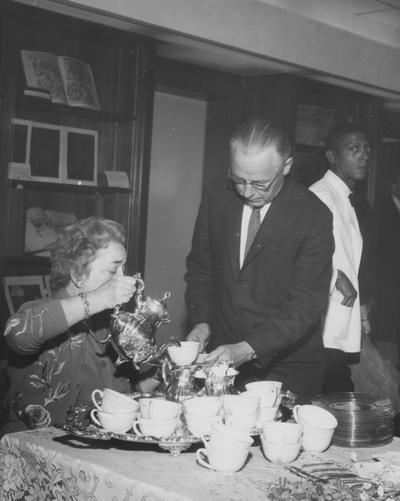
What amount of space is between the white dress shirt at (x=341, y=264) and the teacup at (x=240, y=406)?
1.72 m

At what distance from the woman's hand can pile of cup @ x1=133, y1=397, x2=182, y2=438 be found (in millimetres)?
386

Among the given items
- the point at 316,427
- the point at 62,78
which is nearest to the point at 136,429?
the point at 316,427

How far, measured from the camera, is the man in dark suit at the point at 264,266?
2547 millimetres

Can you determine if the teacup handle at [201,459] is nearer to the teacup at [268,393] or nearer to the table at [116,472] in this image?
the table at [116,472]

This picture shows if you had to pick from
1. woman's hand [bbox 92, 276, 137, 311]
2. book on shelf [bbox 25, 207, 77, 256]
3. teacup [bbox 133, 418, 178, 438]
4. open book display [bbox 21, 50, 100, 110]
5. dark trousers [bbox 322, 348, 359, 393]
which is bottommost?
dark trousers [bbox 322, 348, 359, 393]

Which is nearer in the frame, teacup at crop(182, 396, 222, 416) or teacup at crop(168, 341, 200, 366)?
teacup at crop(182, 396, 222, 416)

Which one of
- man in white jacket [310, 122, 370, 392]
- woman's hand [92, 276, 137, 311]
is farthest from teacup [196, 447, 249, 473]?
man in white jacket [310, 122, 370, 392]

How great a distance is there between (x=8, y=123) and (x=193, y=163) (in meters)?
1.78

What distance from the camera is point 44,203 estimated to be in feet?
12.3

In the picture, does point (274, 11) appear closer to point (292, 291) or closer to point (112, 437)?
point (292, 291)

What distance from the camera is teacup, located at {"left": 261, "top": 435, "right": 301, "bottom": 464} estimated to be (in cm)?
178

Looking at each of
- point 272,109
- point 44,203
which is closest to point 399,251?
point 272,109

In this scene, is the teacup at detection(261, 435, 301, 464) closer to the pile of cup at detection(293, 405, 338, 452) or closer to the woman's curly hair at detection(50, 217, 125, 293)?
the pile of cup at detection(293, 405, 338, 452)

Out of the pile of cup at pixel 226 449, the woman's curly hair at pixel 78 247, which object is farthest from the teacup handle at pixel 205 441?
the woman's curly hair at pixel 78 247
